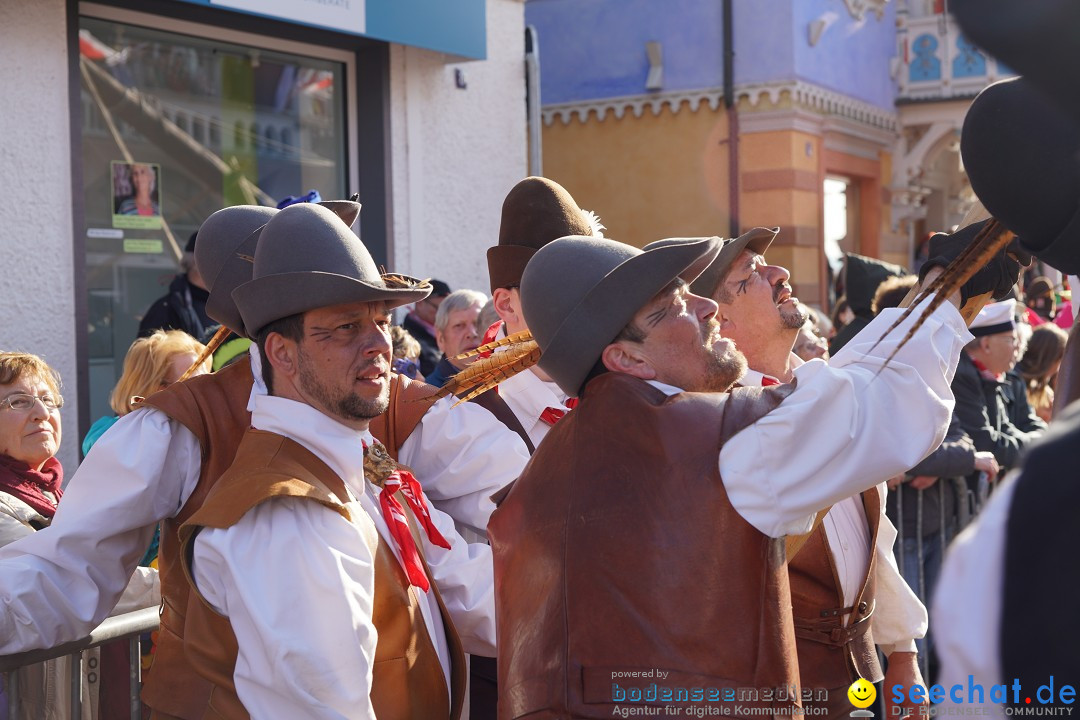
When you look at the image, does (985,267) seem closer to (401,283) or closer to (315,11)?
(401,283)

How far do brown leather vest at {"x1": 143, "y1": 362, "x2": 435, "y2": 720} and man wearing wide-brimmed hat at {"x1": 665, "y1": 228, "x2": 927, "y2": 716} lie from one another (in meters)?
0.88

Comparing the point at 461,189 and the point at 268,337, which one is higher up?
the point at 461,189

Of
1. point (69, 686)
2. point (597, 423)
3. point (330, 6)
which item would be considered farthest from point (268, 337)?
point (330, 6)

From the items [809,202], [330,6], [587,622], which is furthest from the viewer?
[809,202]

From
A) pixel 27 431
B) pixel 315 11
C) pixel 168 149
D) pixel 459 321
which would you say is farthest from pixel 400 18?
pixel 27 431

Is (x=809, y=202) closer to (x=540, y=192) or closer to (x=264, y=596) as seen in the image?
(x=540, y=192)

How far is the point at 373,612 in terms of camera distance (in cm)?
240

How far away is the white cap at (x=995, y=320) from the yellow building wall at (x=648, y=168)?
725cm

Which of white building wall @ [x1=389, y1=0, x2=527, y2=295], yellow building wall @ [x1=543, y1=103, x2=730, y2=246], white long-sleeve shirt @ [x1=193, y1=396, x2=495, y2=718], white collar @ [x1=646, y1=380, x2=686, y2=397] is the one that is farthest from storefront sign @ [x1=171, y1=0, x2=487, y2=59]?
yellow building wall @ [x1=543, y1=103, x2=730, y2=246]

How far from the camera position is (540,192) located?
145 inches

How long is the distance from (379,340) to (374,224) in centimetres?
493

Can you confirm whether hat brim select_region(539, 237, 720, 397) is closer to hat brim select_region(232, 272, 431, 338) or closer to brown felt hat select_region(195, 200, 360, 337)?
hat brim select_region(232, 272, 431, 338)

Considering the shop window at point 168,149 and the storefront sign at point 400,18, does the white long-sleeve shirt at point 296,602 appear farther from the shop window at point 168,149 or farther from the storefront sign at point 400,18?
the storefront sign at point 400,18

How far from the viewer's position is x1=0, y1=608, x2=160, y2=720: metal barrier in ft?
8.80
